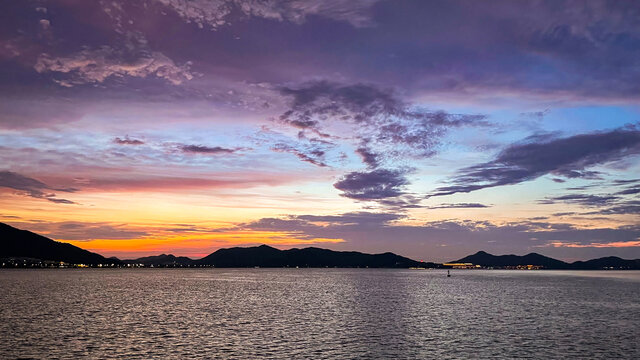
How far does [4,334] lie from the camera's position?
70625 millimetres

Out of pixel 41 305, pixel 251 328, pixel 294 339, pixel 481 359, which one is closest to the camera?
pixel 481 359

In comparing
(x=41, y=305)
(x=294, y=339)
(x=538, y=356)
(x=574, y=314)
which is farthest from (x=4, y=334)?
(x=574, y=314)

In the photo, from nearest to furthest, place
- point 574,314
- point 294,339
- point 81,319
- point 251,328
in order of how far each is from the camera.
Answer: point 294,339 < point 251,328 < point 81,319 < point 574,314

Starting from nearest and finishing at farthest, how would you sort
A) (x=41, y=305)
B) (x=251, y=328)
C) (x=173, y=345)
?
(x=173, y=345) < (x=251, y=328) < (x=41, y=305)

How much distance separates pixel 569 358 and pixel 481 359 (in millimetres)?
10472

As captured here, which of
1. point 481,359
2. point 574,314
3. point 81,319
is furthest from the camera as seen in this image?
point 574,314

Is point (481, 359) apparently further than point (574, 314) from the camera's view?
No

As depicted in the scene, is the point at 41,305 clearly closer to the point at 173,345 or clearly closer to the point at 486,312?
the point at 173,345

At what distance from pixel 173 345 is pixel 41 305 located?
2773 inches

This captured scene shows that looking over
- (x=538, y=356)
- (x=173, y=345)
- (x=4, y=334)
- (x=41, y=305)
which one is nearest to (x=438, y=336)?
(x=538, y=356)

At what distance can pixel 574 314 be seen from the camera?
104375 millimetres

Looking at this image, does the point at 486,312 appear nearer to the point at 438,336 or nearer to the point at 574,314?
the point at 574,314

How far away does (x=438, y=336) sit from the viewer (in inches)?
2879

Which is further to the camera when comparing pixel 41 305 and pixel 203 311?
pixel 41 305
